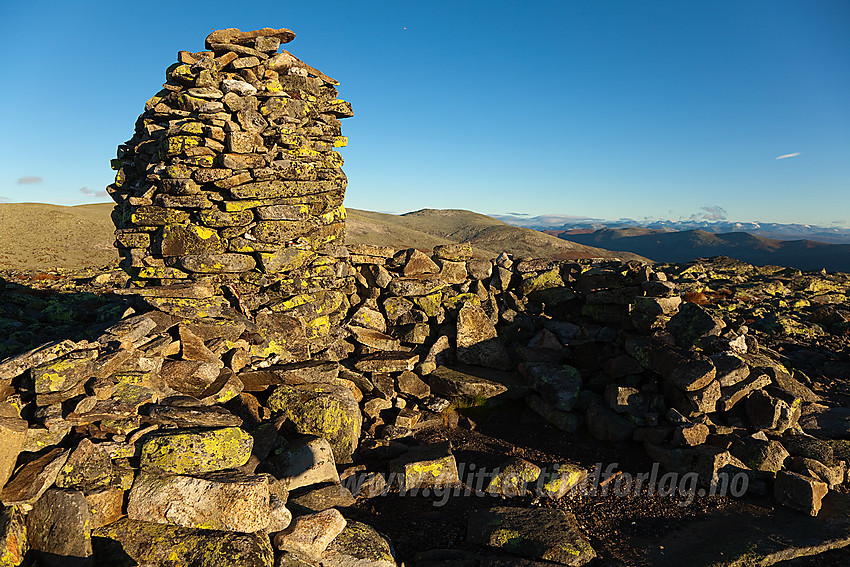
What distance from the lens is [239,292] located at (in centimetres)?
1005

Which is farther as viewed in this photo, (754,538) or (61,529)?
(754,538)

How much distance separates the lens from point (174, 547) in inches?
191

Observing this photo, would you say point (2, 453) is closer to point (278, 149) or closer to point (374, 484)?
point (374, 484)

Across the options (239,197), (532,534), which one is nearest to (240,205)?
(239,197)

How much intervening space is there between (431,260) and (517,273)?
8.56 feet

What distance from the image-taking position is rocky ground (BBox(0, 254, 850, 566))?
5492 millimetres

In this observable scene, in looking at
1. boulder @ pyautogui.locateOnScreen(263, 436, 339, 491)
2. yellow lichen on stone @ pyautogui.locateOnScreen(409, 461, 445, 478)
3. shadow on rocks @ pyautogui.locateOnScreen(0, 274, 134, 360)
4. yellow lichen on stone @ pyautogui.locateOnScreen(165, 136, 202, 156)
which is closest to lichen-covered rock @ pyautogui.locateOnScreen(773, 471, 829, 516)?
yellow lichen on stone @ pyautogui.locateOnScreen(409, 461, 445, 478)

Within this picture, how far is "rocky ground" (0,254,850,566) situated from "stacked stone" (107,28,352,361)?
3.68ft

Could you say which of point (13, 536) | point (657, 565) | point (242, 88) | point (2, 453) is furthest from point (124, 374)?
point (657, 565)

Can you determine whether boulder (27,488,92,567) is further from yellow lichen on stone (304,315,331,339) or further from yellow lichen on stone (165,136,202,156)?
yellow lichen on stone (165,136,202,156)

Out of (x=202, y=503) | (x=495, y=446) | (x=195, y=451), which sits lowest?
(x=495, y=446)

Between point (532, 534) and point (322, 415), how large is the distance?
4003 mm

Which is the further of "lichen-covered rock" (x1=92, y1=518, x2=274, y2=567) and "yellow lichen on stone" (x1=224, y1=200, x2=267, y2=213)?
"yellow lichen on stone" (x1=224, y1=200, x2=267, y2=213)

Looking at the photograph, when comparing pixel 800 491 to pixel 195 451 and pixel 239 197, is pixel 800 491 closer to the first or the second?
pixel 195 451
